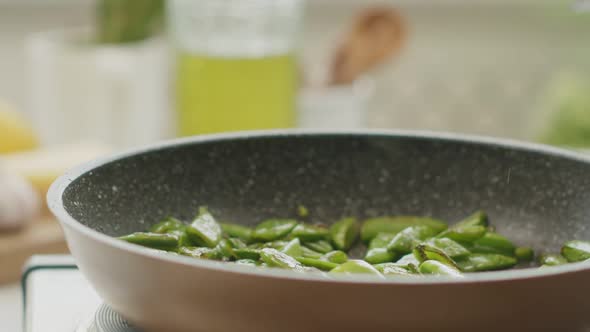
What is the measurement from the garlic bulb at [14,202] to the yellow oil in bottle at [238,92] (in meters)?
0.62

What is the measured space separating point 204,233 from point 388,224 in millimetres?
238

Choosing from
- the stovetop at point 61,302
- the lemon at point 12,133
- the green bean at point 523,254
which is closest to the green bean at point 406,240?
the green bean at point 523,254

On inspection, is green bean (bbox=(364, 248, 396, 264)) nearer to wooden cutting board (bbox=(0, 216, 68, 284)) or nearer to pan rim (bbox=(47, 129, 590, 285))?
pan rim (bbox=(47, 129, 590, 285))

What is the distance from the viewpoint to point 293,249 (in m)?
0.86

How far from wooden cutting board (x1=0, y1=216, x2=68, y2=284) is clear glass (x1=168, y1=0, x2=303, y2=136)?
22.4 inches

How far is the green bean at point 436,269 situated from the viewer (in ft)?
2.42

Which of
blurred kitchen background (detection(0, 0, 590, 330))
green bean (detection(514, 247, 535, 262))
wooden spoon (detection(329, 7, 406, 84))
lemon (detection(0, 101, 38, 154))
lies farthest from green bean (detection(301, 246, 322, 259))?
wooden spoon (detection(329, 7, 406, 84))

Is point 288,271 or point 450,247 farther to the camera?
point 450,247

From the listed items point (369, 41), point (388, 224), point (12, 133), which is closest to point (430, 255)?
point (388, 224)

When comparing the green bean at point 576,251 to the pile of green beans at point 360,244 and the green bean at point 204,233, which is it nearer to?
the pile of green beans at point 360,244

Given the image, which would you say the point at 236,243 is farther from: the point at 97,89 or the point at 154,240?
the point at 97,89

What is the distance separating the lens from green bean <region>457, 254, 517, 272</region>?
873mm

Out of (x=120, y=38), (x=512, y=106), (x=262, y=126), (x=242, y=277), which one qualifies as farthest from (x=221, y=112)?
(x=242, y=277)

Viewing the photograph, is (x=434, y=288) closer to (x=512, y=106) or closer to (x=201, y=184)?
(x=201, y=184)
